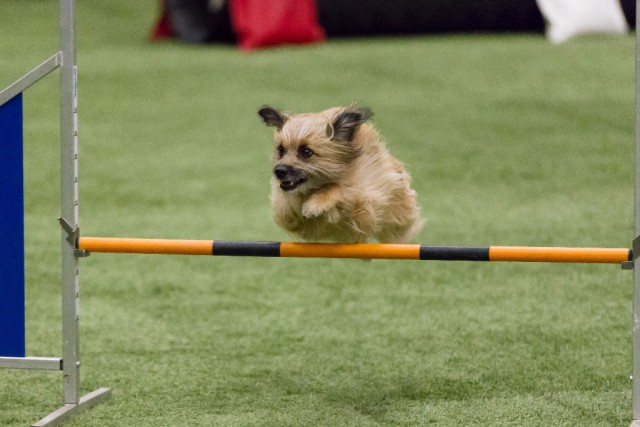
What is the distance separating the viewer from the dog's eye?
3.68m

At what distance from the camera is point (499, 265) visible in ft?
20.7

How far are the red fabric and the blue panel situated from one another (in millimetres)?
8295

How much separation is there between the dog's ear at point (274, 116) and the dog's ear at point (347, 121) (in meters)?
0.21

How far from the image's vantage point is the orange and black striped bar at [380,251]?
3525 millimetres

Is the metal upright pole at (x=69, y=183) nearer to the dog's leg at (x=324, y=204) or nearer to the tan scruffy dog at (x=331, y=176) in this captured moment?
the tan scruffy dog at (x=331, y=176)

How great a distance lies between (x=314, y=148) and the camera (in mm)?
3672

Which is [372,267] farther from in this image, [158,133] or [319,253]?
[158,133]

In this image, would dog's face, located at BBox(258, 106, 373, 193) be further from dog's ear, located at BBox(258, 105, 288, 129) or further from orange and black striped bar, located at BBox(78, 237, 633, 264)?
orange and black striped bar, located at BBox(78, 237, 633, 264)

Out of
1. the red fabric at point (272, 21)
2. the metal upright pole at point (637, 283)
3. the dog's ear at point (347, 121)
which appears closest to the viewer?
the metal upright pole at point (637, 283)

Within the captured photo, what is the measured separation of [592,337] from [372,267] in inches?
70.9

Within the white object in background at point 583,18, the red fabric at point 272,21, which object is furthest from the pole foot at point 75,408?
the white object in background at point 583,18

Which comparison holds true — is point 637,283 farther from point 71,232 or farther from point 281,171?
point 71,232

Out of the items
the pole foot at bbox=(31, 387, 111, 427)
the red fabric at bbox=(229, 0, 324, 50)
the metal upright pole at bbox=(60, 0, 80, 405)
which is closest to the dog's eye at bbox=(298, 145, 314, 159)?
the metal upright pole at bbox=(60, 0, 80, 405)

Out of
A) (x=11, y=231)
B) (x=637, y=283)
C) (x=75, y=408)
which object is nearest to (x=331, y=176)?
(x=637, y=283)
